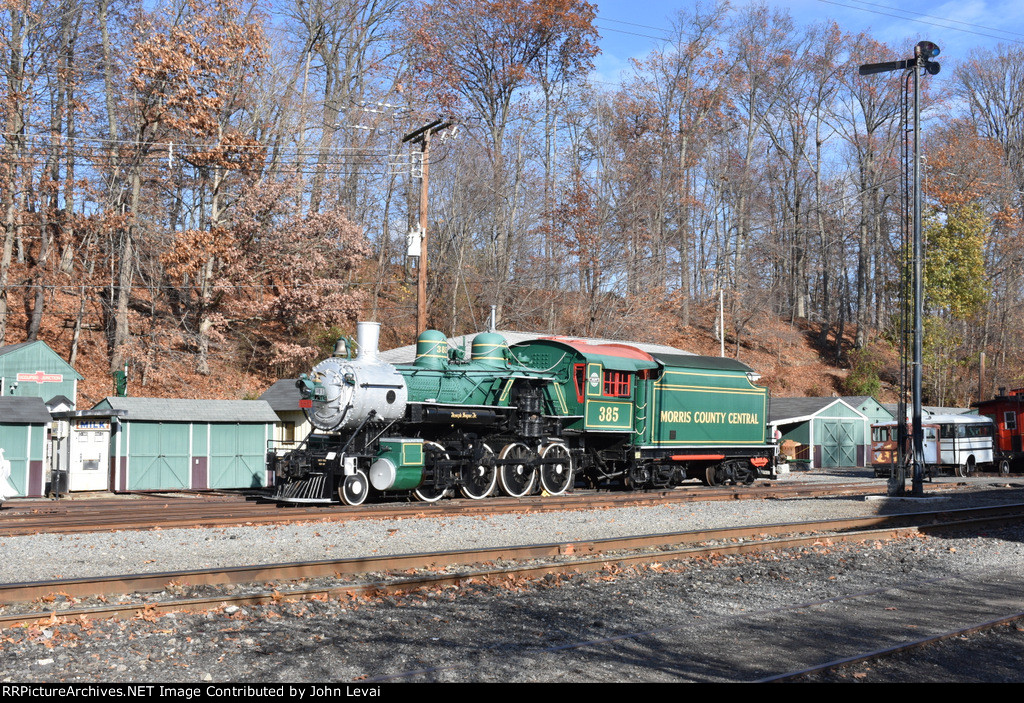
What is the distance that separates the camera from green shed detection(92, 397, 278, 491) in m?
22.5

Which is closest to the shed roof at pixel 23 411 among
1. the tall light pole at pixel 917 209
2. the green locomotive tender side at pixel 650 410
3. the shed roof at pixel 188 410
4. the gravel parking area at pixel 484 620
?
the shed roof at pixel 188 410

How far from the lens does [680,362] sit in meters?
23.4

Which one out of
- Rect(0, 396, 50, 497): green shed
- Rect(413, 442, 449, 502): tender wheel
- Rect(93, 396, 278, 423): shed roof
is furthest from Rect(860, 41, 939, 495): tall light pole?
Rect(0, 396, 50, 497): green shed

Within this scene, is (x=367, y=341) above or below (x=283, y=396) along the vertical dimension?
above

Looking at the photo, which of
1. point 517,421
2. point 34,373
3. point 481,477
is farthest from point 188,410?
point 517,421

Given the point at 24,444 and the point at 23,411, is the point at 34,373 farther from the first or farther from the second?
the point at 24,444

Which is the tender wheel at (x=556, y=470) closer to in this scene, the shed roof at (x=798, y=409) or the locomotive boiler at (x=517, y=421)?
the locomotive boiler at (x=517, y=421)

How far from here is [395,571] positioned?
1001 centimetres

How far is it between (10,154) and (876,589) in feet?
102

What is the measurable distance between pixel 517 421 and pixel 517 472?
115cm

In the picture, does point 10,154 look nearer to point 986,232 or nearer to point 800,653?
point 800,653

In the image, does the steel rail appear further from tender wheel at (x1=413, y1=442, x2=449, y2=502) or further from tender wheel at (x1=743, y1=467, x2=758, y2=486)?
tender wheel at (x1=743, y1=467, x2=758, y2=486)

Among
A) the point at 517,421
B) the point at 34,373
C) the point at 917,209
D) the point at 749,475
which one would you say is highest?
the point at 917,209

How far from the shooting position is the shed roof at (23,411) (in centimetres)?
2047
